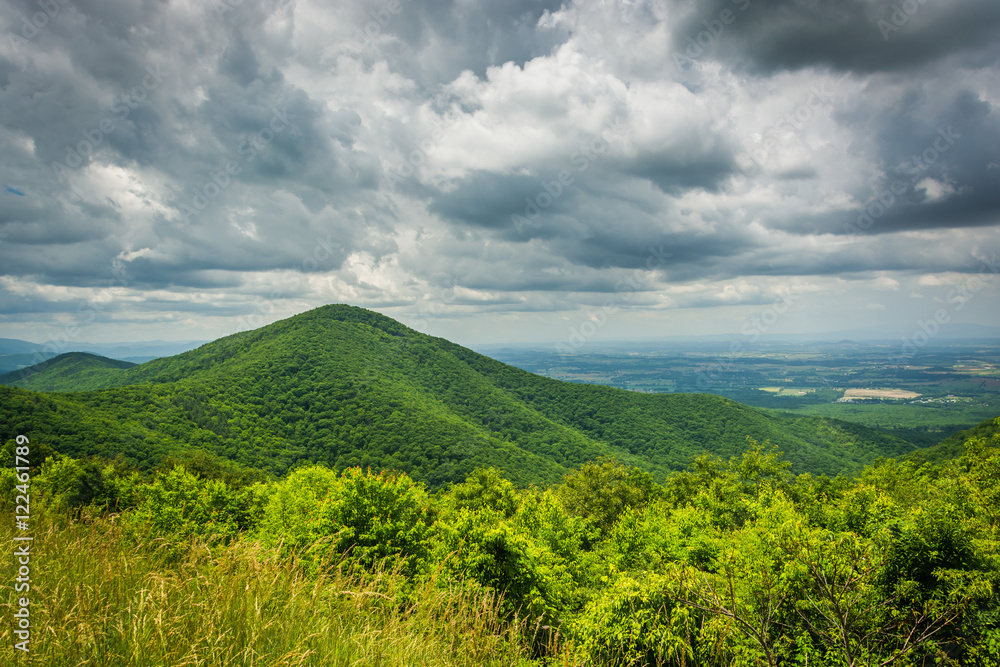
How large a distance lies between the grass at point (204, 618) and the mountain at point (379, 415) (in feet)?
236

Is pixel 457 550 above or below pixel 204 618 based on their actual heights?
below

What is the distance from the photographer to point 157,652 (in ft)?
8.49

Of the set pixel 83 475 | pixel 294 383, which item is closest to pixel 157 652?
pixel 83 475

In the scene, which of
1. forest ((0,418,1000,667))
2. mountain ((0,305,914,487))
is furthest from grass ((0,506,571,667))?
mountain ((0,305,914,487))

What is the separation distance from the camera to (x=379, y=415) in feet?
342

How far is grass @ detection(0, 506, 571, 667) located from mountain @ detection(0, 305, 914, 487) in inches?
2830

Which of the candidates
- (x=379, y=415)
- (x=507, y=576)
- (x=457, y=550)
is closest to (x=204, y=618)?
(x=457, y=550)

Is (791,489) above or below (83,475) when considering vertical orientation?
below

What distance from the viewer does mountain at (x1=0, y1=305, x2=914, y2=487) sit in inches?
2980

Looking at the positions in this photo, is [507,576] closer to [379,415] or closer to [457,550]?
[457,550]

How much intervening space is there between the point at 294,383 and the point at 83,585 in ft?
426

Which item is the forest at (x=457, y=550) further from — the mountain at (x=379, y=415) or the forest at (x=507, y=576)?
the mountain at (x=379, y=415)

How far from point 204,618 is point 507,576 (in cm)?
1479

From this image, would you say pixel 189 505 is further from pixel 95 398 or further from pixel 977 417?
pixel 977 417
